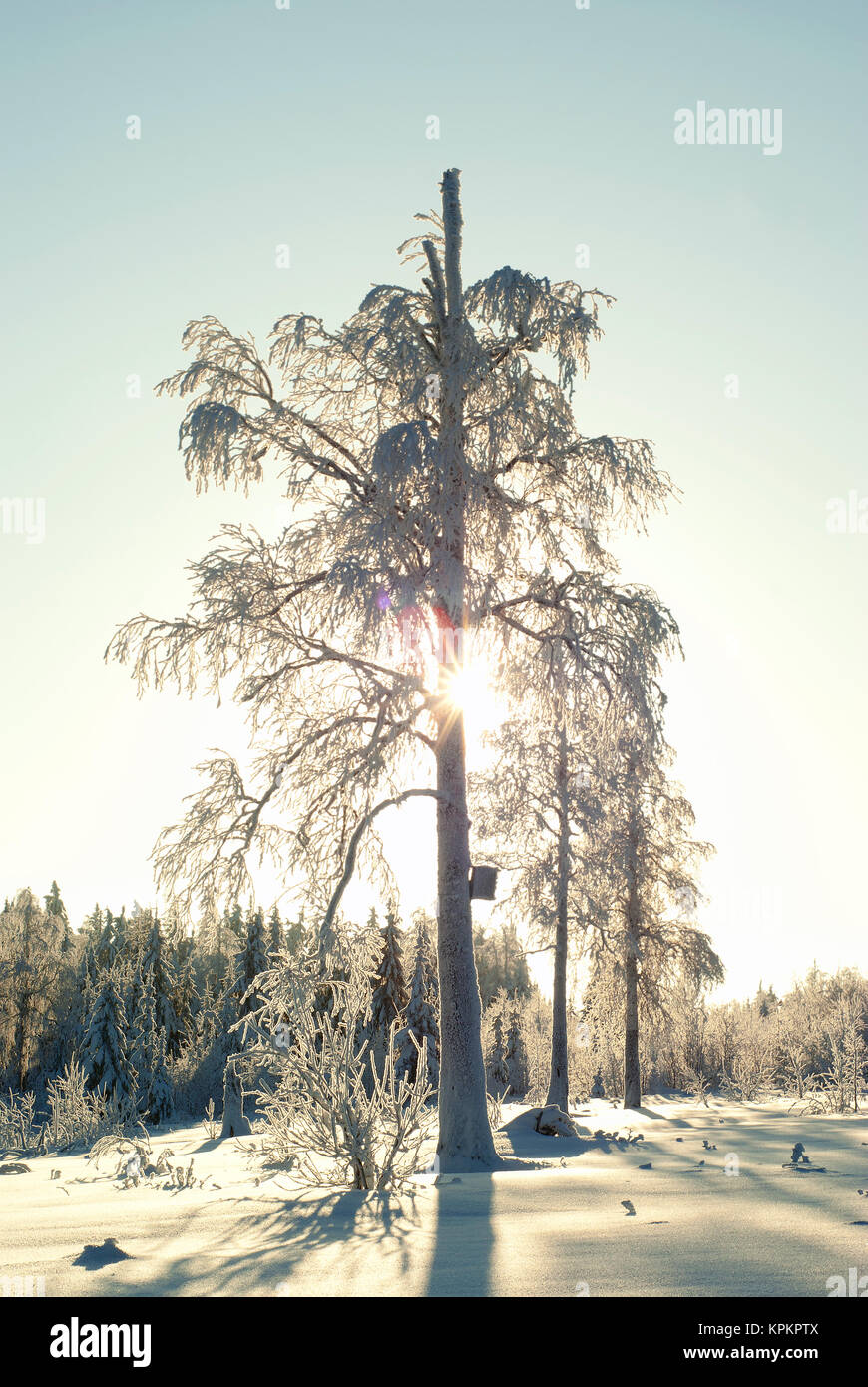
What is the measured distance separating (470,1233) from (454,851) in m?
5.91

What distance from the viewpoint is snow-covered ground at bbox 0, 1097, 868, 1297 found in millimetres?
3652

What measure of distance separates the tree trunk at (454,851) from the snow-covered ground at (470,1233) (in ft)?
7.32

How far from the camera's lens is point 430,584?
1012 cm

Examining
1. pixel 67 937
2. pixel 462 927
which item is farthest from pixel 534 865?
pixel 67 937

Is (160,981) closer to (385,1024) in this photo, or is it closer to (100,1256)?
(385,1024)

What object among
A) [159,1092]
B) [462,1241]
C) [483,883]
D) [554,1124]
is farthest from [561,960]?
[159,1092]

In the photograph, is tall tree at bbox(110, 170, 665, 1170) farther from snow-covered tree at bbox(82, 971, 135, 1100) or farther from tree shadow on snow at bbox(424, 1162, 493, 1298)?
snow-covered tree at bbox(82, 971, 135, 1100)

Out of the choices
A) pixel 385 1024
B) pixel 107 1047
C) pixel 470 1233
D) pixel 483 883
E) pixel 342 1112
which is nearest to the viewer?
pixel 470 1233

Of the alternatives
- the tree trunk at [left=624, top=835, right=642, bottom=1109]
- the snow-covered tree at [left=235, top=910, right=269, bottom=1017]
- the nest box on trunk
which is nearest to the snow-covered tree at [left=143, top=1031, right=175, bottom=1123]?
the snow-covered tree at [left=235, top=910, right=269, bottom=1017]

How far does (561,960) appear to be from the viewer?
2216 centimetres

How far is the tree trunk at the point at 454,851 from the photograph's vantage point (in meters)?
10.0

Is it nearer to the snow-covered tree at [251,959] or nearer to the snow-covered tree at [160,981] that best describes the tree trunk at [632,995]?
the snow-covered tree at [251,959]

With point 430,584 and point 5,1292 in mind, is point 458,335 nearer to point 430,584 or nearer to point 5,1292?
point 430,584

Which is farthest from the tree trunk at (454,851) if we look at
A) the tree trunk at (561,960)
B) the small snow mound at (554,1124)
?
the tree trunk at (561,960)
